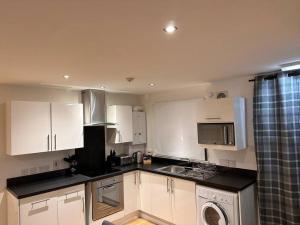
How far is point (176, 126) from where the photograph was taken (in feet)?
13.4

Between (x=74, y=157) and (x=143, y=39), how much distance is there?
2.69m

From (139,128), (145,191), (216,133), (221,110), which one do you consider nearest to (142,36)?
(221,110)

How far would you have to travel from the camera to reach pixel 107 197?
3.44 m

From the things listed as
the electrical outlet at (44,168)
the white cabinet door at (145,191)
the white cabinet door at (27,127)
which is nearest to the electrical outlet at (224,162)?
the white cabinet door at (145,191)

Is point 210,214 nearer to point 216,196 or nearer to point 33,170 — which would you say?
point 216,196

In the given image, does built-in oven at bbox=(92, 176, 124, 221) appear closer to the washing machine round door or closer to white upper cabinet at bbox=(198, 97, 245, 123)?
the washing machine round door

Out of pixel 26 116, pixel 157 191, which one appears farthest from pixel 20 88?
pixel 157 191

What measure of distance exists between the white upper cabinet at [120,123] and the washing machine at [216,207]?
1719mm

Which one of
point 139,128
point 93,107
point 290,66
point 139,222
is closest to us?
point 290,66

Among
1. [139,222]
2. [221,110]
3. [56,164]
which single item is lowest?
[139,222]

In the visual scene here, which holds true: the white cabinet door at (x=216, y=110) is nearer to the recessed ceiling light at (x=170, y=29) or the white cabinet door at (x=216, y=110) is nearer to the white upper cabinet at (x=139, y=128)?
the white upper cabinet at (x=139, y=128)

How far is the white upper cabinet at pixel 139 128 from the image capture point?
173 inches

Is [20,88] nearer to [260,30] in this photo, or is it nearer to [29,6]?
[29,6]

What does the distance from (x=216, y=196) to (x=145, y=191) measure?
142 centimetres
